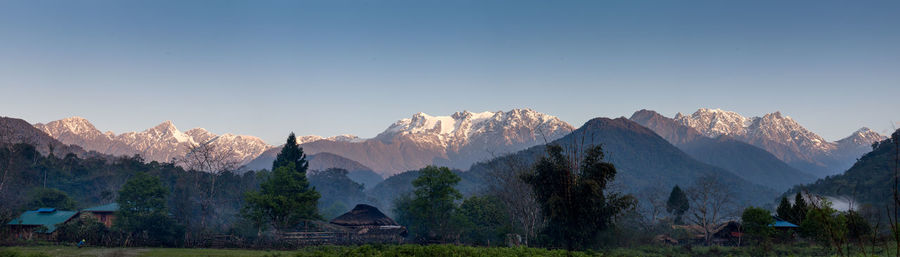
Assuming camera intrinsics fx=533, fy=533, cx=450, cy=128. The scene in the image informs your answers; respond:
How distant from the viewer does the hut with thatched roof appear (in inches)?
2126

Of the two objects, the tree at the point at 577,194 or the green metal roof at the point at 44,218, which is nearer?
the tree at the point at 577,194

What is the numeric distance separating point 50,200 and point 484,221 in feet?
164

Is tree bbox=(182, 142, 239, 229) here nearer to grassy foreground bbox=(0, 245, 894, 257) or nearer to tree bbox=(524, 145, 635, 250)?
grassy foreground bbox=(0, 245, 894, 257)

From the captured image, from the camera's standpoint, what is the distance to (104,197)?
78.6 m

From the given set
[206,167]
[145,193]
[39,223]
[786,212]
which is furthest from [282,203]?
[786,212]

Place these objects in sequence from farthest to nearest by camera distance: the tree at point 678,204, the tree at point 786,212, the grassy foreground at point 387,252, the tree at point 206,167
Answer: the tree at point 678,204 → the tree at point 206,167 → the tree at point 786,212 → the grassy foreground at point 387,252

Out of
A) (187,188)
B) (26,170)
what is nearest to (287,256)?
(187,188)

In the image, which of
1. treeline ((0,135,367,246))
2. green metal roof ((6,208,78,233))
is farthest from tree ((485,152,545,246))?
green metal roof ((6,208,78,233))

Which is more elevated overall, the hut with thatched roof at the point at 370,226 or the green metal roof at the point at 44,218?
the green metal roof at the point at 44,218

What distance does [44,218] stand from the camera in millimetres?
53281

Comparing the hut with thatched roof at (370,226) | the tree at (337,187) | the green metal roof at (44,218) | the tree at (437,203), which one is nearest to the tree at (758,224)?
the tree at (437,203)

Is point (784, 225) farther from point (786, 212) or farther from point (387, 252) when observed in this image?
point (387, 252)

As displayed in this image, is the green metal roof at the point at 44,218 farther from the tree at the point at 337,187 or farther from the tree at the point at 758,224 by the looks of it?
the tree at the point at 337,187

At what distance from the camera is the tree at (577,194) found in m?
31.5
